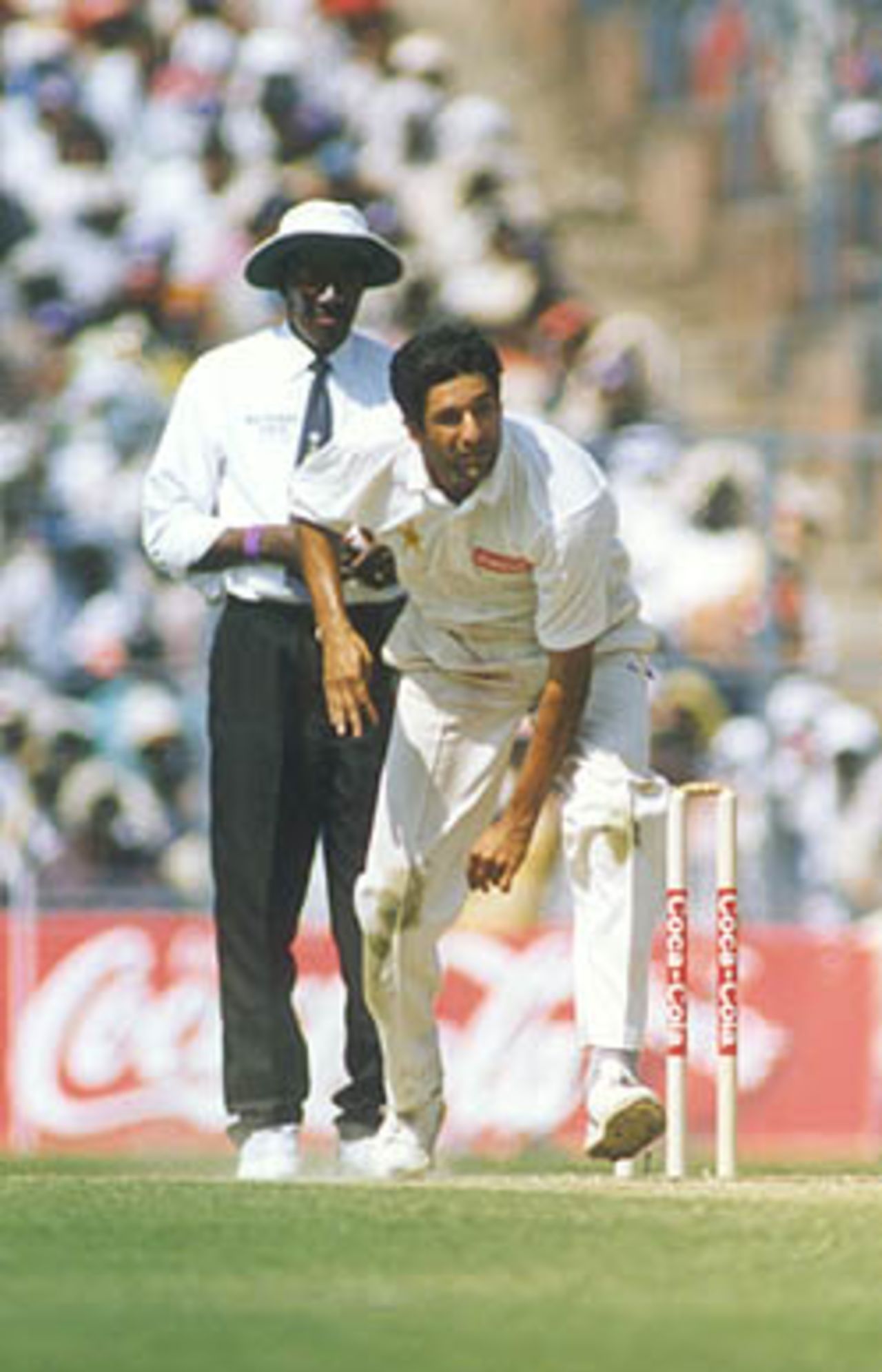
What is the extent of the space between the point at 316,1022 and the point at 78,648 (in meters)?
1.64

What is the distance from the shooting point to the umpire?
845 centimetres

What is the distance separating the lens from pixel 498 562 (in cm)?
770

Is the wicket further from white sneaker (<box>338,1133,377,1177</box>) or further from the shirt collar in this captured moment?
the shirt collar

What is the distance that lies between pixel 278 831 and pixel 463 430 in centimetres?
139

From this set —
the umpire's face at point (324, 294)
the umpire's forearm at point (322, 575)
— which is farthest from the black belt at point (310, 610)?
the umpire's face at point (324, 294)

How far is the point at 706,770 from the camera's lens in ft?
45.6

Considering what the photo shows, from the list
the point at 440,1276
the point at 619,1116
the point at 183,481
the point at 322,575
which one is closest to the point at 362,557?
the point at 322,575

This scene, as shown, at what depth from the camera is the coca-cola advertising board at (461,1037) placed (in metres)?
13.6

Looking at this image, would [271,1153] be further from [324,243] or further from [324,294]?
[324,243]

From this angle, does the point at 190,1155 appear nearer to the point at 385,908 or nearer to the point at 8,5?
the point at 385,908

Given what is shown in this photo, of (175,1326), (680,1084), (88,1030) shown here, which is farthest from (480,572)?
(88,1030)

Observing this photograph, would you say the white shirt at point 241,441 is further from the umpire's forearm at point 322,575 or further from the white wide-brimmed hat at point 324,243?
the umpire's forearm at point 322,575

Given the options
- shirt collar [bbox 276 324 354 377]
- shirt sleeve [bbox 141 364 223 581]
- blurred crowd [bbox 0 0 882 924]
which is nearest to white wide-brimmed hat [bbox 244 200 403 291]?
shirt collar [bbox 276 324 354 377]

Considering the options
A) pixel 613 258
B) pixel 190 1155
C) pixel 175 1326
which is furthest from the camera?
pixel 613 258
